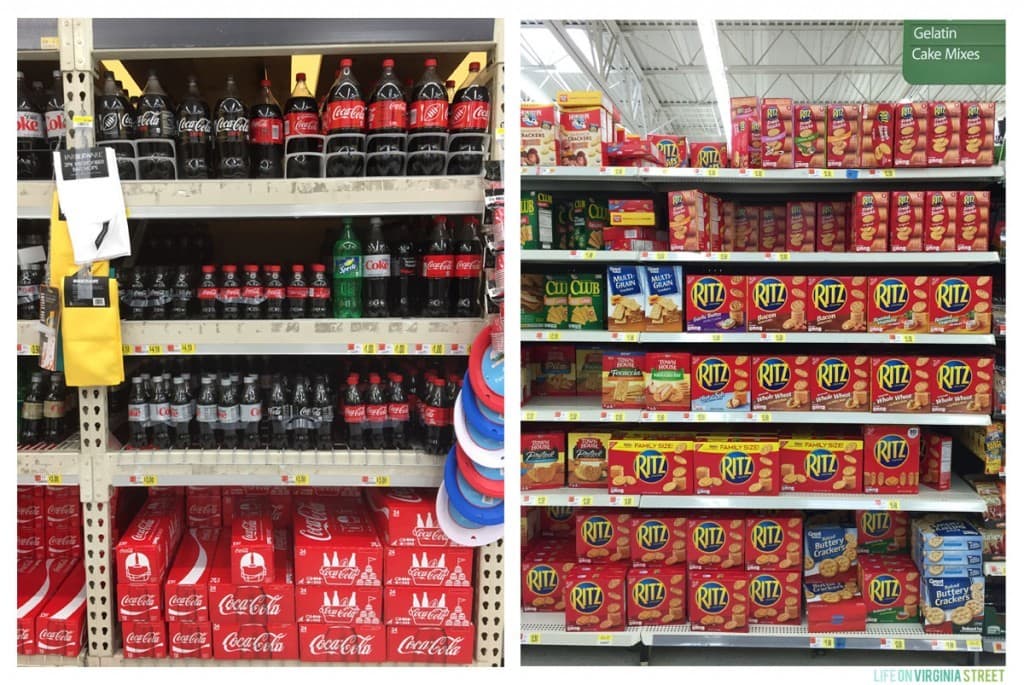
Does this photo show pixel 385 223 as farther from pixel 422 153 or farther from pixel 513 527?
pixel 513 527

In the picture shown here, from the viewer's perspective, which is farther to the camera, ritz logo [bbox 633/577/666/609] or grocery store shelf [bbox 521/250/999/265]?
ritz logo [bbox 633/577/666/609]

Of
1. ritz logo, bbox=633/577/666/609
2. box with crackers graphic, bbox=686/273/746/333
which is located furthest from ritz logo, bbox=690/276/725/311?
ritz logo, bbox=633/577/666/609

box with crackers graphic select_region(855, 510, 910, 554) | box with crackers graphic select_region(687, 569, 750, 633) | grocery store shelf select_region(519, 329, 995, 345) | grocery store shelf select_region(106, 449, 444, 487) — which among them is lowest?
box with crackers graphic select_region(687, 569, 750, 633)

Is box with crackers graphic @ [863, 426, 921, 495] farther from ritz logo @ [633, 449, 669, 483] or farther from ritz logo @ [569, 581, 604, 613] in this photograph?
ritz logo @ [569, 581, 604, 613]

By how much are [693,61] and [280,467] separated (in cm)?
915

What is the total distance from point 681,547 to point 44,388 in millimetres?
2308

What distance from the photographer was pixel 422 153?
2.59 metres

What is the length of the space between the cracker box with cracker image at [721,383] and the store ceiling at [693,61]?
4.31 meters

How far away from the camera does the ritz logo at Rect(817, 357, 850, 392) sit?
3100 mm

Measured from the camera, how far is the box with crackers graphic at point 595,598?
10.4 ft

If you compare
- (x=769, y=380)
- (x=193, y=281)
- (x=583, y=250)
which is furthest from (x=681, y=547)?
(x=193, y=281)

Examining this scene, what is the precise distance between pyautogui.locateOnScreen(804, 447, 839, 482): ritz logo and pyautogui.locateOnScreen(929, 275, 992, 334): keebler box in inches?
22.8

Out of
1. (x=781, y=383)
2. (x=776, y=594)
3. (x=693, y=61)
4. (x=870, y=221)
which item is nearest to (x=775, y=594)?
(x=776, y=594)

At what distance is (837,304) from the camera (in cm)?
309
